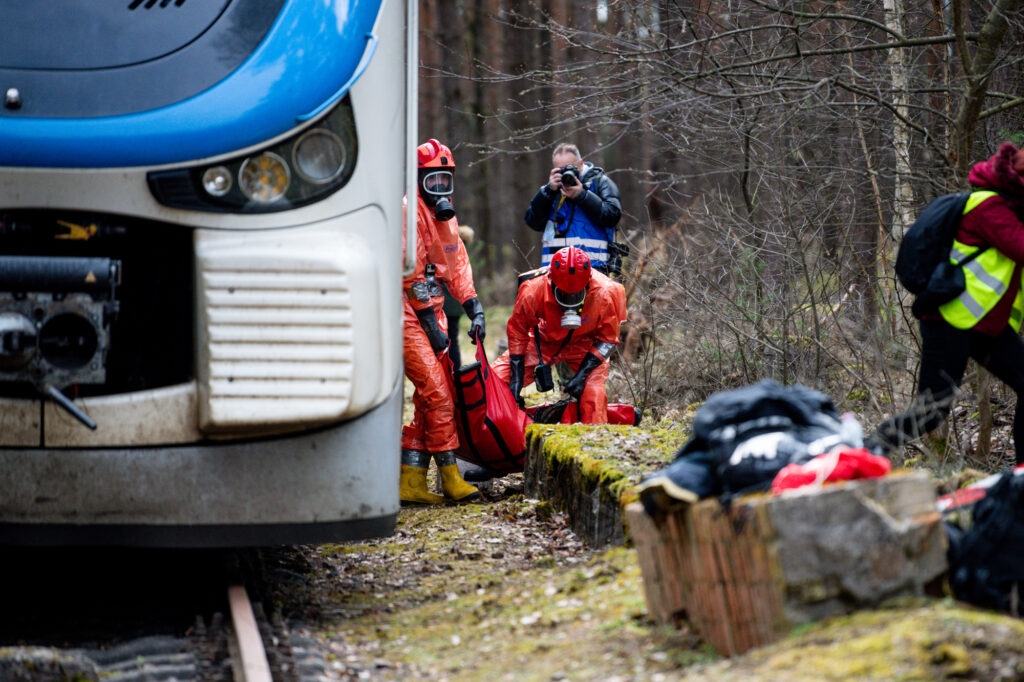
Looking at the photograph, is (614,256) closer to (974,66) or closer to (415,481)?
(415,481)

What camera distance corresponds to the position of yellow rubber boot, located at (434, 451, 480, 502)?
7504mm

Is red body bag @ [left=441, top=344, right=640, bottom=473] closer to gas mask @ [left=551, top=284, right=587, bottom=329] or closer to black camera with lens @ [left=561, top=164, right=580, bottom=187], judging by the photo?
gas mask @ [left=551, top=284, right=587, bottom=329]

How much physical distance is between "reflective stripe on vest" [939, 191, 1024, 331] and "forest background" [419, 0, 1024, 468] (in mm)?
608

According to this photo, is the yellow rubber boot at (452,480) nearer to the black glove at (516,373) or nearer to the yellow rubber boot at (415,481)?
the yellow rubber boot at (415,481)

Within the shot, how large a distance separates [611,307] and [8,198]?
4839mm

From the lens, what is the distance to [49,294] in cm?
396

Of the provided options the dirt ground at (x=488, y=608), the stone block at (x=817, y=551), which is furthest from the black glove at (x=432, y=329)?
the stone block at (x=817, y=551)

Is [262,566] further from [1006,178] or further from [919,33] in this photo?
[919,33]

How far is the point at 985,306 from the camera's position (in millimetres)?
5801

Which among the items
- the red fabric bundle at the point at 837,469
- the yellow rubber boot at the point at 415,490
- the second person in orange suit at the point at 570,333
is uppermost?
the second person in orange suit at the point at 570,333

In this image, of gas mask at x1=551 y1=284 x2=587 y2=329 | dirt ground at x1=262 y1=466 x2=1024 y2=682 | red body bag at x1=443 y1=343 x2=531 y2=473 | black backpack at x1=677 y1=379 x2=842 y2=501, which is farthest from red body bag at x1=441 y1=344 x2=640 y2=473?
black backpack at x1=677 y1=379 x2=842 y2=501

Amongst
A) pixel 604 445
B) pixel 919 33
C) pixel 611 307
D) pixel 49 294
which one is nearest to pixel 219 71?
pixel 49 294

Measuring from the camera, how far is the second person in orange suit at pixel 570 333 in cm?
801

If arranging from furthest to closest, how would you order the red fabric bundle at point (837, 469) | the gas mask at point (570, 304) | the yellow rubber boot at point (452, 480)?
1. the gas mask at point (570, 304)
2. the yellow rubber boot at point (452, 480)
3. the red fabric bundle at point (837, 469)
